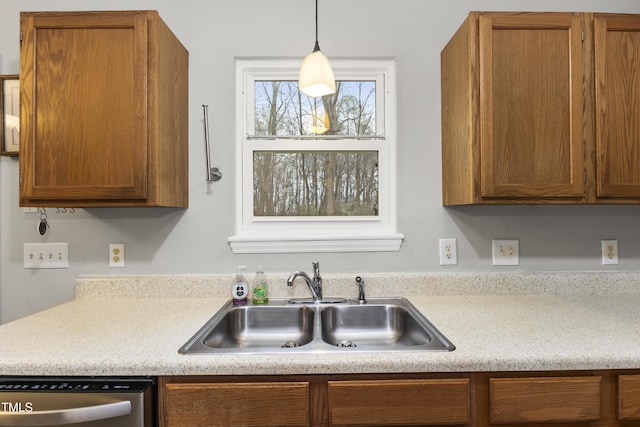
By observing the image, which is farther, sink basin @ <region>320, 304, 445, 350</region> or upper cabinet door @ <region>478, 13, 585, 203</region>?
sink basin @ <region>320, 304, 445, 350</region>

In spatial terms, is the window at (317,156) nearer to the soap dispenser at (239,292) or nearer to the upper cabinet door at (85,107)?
the soap dispenser at (239,292)

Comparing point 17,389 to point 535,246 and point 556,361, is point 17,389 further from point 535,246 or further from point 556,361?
point 535,246

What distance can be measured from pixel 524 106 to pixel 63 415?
180cm

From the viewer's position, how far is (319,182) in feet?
6.01

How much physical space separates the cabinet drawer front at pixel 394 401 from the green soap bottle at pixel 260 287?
0.71m

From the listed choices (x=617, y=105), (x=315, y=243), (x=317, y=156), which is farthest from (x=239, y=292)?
(x=617, y=105)

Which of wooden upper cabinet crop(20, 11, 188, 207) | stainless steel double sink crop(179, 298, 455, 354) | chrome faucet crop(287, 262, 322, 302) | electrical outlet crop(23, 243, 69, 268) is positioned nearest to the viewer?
wooden upper cabinet crop(20, 11, 188, 207)

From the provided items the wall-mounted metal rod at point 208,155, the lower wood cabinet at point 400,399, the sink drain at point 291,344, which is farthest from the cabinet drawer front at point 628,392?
the wall-mounted metal rod at point 208,155

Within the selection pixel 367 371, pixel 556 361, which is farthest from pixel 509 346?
pixel 367 371

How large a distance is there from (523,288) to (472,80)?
1.00m

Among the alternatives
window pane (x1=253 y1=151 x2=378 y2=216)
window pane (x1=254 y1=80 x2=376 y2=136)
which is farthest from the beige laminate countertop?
window pane (x1=254 y1=80 x2=376 y2=136)

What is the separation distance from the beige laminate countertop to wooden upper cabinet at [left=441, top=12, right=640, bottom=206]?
465 millimetres

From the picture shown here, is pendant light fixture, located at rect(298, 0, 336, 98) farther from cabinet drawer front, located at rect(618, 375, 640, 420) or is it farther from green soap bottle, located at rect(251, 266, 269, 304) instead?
cabinet drawer front, located at rect(618, 375, 640, 420)

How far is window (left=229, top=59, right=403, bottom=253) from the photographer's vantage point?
179 cm
